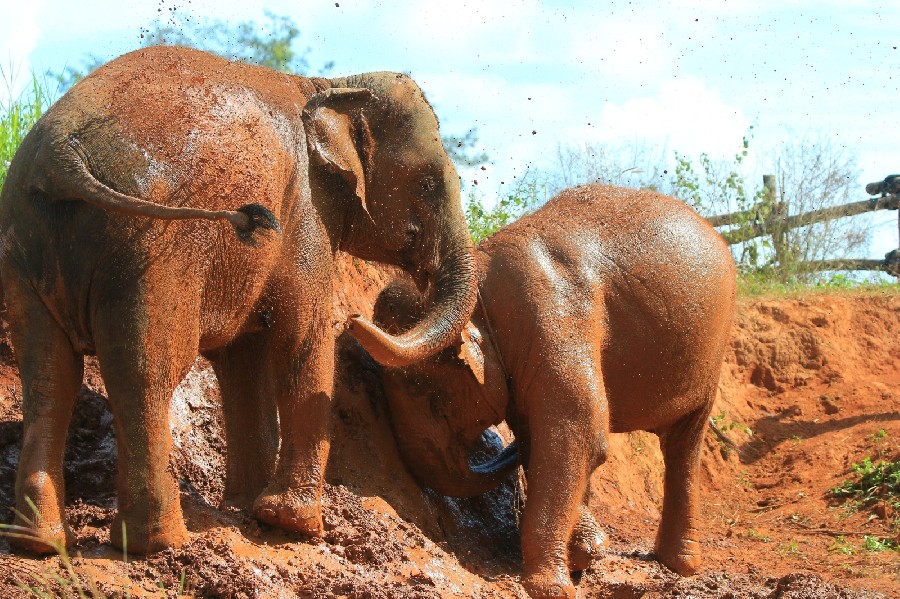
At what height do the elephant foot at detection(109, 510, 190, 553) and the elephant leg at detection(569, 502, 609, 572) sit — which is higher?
the elephant foot at detection(109, 510, 190, 553)

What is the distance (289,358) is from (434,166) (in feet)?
4.32

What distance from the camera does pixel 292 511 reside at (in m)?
6.00

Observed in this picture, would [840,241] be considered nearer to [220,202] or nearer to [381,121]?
[381,121]

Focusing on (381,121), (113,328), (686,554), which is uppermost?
(381,121)

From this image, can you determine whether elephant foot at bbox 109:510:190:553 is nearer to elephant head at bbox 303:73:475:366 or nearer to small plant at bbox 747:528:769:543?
elephant head at bbox 303:73:475:366

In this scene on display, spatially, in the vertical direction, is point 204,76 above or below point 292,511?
above

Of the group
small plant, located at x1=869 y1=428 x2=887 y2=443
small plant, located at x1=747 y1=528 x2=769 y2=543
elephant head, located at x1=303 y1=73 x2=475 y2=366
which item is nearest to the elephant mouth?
elephant head, located at x1=303 y1=73 x2=475 y2=366

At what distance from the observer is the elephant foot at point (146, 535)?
205 inches

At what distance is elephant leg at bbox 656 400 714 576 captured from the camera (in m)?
7.91

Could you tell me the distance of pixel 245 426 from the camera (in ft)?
21.7

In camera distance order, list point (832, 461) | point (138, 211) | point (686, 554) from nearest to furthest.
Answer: point (138, 211)
point (686, 554)
point (832, 461)

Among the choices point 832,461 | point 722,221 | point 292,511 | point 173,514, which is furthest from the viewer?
point 722,221

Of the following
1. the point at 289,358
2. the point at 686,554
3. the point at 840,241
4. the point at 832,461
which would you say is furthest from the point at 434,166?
the point at 840,241

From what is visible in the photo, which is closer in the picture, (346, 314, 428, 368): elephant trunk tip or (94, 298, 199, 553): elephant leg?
(94, 298, 199, 553): elephant leg
